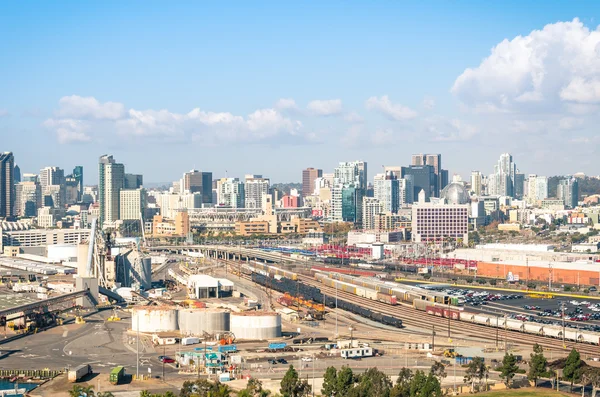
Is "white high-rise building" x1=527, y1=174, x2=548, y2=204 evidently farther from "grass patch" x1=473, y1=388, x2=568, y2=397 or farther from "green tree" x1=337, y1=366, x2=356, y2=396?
"green tree" x1=337, y1=366, x2=356, y2=396

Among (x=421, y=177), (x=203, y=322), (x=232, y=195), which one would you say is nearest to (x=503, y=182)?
(x=421, y=177)

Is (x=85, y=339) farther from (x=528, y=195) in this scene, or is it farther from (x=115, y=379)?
(x=528, y=195)

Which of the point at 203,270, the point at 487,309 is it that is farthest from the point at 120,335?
the point at 203,270

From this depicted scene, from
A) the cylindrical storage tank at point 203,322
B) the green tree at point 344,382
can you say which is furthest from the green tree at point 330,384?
the cylindrical storage tank at point 203,322

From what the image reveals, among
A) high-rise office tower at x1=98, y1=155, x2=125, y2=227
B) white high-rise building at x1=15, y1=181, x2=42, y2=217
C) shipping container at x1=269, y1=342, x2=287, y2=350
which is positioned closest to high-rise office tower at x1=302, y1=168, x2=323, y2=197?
white high-rise building at x1=15, y1=181, x2=42, y2=217

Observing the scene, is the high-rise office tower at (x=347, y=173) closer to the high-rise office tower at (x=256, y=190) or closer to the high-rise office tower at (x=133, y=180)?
the high-rise office tower at (x=256, y=190)

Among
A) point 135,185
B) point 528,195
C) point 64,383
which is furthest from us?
point 528,195

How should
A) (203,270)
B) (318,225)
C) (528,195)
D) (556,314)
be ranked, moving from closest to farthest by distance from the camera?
1. (556,314)
2. (203,270)
3. (318,225)
4. (528,195)
